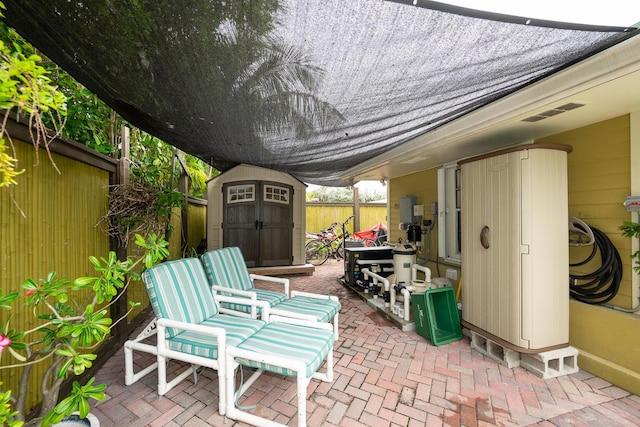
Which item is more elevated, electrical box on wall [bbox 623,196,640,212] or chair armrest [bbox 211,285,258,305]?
electrical box on wall [bbox 623,196,640,212]

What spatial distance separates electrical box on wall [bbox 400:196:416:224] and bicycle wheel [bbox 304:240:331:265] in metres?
3.76

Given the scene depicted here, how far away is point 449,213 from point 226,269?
127 inches

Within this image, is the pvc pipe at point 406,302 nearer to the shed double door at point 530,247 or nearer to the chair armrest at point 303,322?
the shed double door at point 530,247

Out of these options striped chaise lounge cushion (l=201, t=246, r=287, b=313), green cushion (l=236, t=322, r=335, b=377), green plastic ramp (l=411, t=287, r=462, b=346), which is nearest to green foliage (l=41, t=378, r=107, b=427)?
green cushion (l=236, t=322, r=335, b=377)

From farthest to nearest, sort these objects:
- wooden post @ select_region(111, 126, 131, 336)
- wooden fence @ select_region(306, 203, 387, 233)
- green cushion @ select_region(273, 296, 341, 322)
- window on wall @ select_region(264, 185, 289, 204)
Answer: wooden fence @ select_region(306, 203, 387, 233)
window on wall @ select_region(264, 185, 289, 204)
wooden post @ select_region(111, 126, 131, 336)
green cushion @ select_region(273, 296, 341, 322)

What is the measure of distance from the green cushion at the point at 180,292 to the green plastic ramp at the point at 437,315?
2.22m

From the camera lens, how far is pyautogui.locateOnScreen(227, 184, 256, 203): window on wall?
20.7 ft

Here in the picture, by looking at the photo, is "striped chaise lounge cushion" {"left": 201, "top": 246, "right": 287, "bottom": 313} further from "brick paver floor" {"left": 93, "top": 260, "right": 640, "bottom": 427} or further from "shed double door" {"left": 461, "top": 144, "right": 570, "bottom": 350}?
"shed double door" {"left": 461, "top": 144, "right": 570, "bottom": 350}

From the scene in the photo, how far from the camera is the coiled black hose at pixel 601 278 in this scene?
7.72 ft

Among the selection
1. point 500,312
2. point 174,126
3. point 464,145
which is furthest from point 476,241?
point 174,126

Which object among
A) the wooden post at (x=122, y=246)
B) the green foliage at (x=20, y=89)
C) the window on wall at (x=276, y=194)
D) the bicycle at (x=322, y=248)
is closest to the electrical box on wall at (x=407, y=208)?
the window on wall at (x=276, y=194)

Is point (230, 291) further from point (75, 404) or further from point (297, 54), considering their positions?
point (297, 54)

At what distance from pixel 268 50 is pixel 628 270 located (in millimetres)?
3307

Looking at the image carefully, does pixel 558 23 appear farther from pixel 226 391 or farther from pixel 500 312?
pixel 226 391
